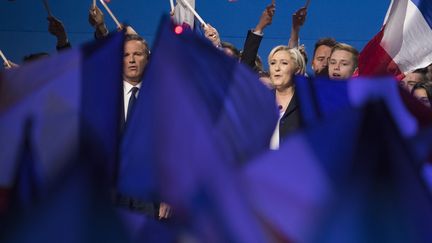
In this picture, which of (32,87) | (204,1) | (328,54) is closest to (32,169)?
(32,87)

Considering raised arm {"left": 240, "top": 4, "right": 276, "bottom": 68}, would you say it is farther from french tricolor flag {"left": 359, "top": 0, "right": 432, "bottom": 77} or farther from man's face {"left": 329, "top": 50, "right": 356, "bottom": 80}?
french tricolor flag {"left": 359, "top": 0, "right": 432, "bottom": 77}

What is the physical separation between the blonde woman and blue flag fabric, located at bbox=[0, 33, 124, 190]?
1.51 metres

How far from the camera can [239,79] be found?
5.78 feet

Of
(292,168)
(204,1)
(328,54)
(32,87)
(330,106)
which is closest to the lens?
(292,168)

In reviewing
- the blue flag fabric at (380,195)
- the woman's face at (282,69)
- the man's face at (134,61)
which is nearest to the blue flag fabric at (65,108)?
the blue flag fabric at (380,195)

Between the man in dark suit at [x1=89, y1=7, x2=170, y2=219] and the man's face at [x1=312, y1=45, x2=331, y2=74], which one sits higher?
the man's face at [x1=312, y1=45, x2=331, y2=74]

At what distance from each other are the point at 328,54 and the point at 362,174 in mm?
3022

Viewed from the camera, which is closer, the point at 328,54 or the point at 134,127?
the point at 134,127

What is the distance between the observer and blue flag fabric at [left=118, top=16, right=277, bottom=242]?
146 cm

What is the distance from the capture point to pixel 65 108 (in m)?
1.65

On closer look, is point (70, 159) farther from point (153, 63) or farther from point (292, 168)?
point (292, 168)

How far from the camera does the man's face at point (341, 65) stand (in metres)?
4.09

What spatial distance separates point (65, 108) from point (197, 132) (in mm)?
279

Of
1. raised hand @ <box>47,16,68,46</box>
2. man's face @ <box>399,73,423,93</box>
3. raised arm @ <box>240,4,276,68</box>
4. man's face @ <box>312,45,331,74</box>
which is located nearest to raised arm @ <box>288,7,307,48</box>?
man's face @ <box>312,45,331,74</box>
